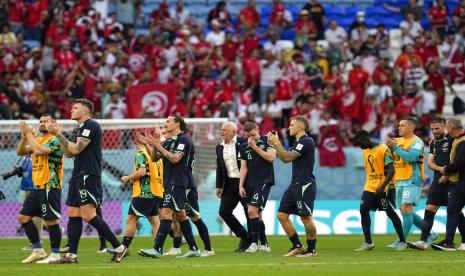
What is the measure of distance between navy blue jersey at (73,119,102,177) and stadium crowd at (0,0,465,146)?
1141 centimetres

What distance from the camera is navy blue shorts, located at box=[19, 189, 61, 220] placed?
15.7m

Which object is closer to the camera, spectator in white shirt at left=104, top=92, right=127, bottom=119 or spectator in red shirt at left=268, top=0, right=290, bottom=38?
spectator in white shirt at left=104, top=92, right=127, bottom=119

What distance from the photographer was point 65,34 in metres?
30.9

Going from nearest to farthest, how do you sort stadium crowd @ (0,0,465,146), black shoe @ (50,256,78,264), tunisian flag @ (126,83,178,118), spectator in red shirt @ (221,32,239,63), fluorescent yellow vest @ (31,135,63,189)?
black shoe @ (50,256,78,264)
fluorescent yellow vest @ (31,135,63,189)
tunisian flag @ (126,83,178,118)
stadium crowd @ (0,0,465,146)
spectator in red shirt @ (221,32,239,63)

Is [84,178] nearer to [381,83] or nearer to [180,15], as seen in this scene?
[381,83]

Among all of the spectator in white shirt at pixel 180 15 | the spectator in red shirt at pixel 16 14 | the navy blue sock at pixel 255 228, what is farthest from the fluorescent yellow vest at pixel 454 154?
the spectator in red shirt at pixel 16 14

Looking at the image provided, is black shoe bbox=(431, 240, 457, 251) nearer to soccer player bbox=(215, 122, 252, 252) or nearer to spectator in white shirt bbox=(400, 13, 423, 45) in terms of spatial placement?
soccer player bbox=(215, 122, 252, 252)

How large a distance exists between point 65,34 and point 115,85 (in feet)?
10.9

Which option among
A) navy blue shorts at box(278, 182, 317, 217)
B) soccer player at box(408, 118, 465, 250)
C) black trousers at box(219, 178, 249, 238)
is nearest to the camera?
navy blue shorts at box(278, 182, 317, 217)

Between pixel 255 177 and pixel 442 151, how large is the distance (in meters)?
3.12

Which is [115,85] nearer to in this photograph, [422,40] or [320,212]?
[320,212]

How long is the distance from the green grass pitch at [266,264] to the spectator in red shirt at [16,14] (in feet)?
44.7

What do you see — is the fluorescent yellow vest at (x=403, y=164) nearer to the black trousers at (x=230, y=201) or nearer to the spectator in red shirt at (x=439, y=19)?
the black trousers at (x=230, y=201)

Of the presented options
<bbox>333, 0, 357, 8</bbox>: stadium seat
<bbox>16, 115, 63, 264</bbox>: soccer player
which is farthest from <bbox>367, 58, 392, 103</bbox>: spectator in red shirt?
<bbox>16, 115, 63, 264</bbox>: soccer player
